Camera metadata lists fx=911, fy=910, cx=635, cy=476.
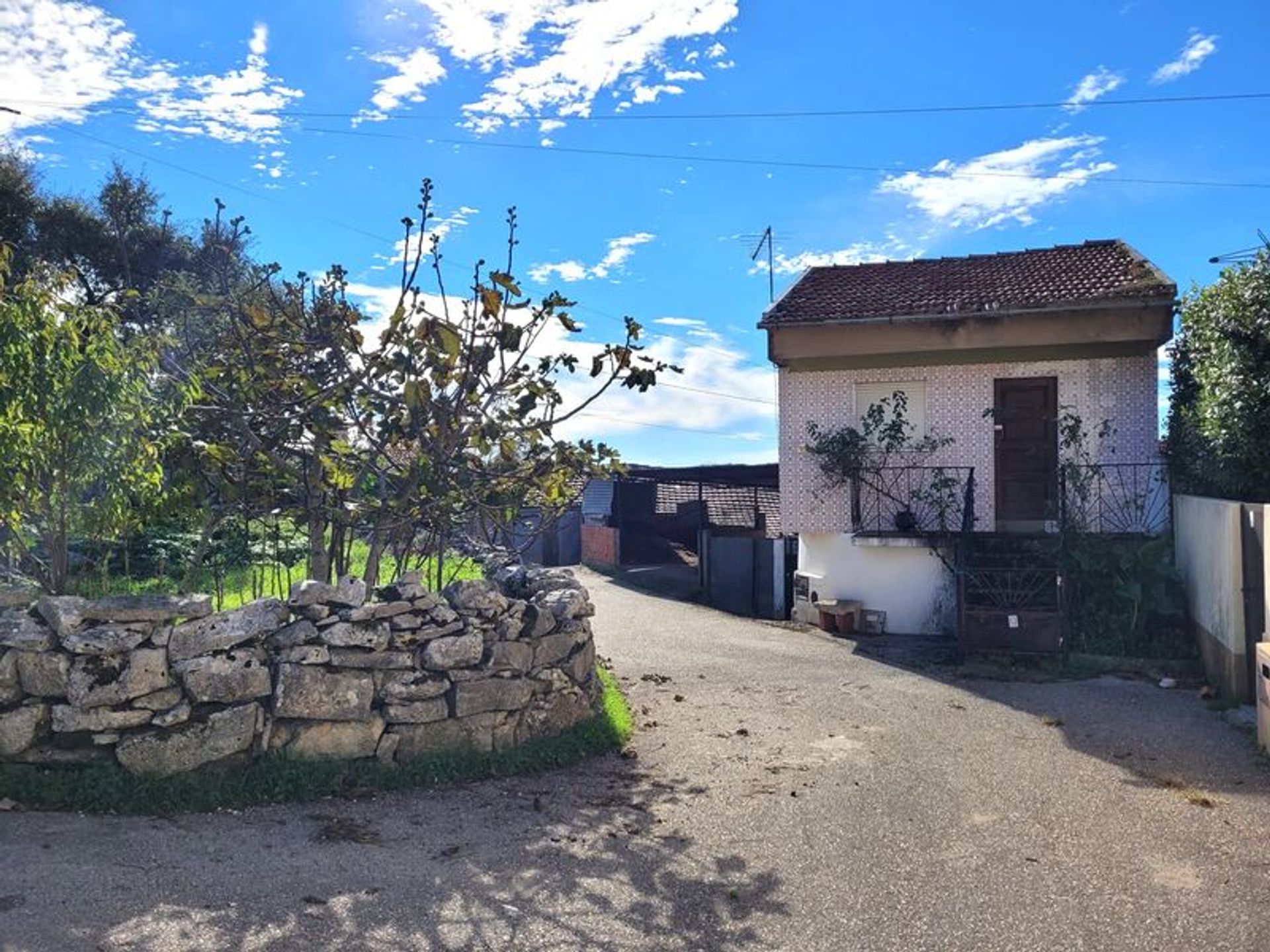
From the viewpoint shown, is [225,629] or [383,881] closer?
[383,881]

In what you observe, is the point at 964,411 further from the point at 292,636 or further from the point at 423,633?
the point at 292,636

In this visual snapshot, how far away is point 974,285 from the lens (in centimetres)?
1295

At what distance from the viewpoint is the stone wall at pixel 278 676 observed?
15.6ft

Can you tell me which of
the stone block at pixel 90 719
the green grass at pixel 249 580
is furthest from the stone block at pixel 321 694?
the green grass at pixel 249 580

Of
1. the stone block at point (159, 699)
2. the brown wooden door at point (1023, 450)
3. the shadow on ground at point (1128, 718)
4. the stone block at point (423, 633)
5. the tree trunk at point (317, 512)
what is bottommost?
the shadow on ground at point (1128, 718)

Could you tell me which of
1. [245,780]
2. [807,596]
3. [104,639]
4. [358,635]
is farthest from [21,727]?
[807,596]

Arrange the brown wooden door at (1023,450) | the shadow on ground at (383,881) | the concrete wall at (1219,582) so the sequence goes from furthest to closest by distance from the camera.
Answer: the brown wooden door at (1023,450), the concrete wall at (1219,582), the shadow on ground at (383,881)

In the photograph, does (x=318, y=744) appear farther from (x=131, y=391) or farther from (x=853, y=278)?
(x=853, y=278)

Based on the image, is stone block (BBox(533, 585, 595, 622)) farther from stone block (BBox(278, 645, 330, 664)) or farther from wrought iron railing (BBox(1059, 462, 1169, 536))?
wrought iron railing (BBox(1059, 462, 1169, 536))

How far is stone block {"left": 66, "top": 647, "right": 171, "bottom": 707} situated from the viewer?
473 centimetres

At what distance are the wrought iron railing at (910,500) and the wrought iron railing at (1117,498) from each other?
1.23 meters

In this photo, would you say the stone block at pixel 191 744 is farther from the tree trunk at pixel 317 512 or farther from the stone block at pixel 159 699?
the tree trunk at pixel 317 512

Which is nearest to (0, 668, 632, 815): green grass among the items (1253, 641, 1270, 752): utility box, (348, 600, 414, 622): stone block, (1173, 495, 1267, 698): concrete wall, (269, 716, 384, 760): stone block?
(269, 716, 384, 760): stone block

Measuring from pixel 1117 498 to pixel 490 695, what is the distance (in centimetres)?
936
